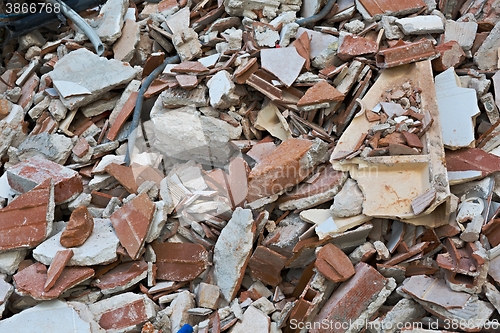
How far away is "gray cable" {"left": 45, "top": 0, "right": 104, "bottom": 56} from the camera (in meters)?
4.79

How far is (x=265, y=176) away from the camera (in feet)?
12.1

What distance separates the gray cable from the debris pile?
0.02m

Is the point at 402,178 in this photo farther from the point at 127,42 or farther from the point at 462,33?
the point at 127,42

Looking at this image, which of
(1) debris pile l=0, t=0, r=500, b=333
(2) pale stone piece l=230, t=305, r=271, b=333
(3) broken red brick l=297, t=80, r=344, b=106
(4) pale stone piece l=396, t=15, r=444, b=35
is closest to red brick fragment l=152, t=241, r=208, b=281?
(1) debris pile l=0, t=0, r=500, b=333

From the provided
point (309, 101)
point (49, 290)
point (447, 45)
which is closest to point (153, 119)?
point (309, 101)

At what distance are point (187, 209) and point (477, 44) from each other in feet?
9.42

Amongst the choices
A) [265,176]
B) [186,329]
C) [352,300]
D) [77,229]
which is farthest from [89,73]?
[352,300]

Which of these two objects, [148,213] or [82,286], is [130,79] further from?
[82,286]

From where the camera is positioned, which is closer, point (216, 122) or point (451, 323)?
point (451, 323)

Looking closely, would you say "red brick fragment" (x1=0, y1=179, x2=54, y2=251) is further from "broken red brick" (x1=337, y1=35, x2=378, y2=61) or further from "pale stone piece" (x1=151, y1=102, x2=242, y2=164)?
"broken red brick" (x1=337, y1=35, x2=378, y2=61)

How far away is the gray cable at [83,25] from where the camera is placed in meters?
4.79

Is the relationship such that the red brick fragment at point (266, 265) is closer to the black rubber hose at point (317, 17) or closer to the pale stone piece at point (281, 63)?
the pale stone piece at point (281, 63)

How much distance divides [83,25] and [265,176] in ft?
8.44

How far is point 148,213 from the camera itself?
146 inches
